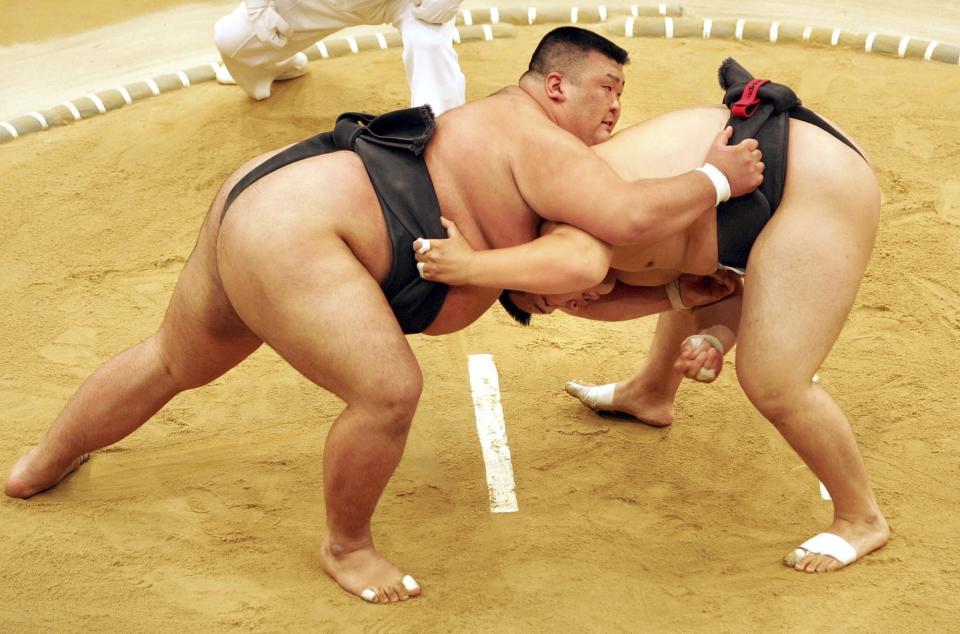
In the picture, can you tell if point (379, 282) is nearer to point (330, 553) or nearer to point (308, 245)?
point (308, 245)

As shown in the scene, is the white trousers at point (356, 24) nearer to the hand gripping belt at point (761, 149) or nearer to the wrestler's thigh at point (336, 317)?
the hand gripping belt at point (761, 149)

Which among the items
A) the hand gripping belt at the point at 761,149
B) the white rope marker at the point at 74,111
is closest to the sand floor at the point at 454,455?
the white rope marker at the point at 74,111

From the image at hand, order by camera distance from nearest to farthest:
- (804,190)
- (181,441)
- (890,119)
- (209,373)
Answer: (804,190), (209,373), (181,441), (890,119)

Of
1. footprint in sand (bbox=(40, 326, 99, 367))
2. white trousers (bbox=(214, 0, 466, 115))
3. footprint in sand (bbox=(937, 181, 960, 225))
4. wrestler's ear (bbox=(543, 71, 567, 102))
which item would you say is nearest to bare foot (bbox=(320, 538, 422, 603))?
wrestler's ear (bbox=(543, 71, 567, 102))

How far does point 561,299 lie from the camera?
2.72 meters

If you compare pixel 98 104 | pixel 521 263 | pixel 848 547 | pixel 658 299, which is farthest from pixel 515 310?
pixel 98 104

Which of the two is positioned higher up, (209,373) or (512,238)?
(512,238)

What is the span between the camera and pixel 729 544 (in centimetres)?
280

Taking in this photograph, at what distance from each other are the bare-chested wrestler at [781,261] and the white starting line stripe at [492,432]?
0.63 m

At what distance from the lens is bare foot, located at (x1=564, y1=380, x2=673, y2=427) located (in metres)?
3.33

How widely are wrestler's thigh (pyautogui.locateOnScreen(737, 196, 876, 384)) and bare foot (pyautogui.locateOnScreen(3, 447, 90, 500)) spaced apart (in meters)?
1.76

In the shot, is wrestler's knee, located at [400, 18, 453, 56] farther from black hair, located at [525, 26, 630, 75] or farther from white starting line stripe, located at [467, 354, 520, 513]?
black hair, located at [525, 26, 630, 75]

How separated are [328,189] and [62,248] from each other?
2.08 m

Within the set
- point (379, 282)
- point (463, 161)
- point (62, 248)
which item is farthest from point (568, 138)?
point (62, 248)
